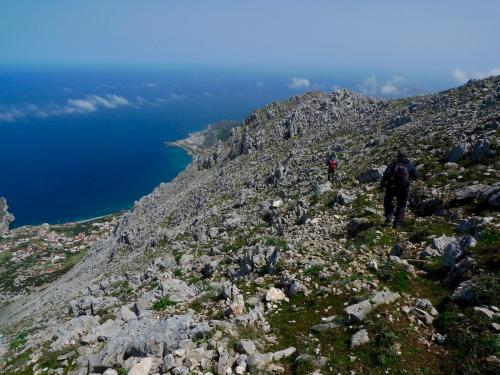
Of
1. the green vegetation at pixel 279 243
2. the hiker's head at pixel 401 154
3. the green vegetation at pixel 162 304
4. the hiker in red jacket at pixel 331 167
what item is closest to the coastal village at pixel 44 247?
the hiker in red jacket at pixel 331 167

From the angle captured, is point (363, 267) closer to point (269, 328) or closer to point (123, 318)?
point (269, 328)

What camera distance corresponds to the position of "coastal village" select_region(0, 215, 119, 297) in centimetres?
15262

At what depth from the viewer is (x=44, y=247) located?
6826 inches

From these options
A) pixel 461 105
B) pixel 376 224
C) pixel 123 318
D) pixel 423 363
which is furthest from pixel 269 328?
pixel 461 105

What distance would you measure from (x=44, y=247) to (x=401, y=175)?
620 feet

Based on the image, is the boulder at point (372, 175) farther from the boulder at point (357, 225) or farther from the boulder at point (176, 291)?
the boulder at point (176, 291)

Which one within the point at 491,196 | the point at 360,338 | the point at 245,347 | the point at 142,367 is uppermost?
the point at 491,196

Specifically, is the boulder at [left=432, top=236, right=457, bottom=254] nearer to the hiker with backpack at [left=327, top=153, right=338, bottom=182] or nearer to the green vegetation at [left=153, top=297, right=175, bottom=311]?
the green vegetation at [left=153, top=297, right=175, bottom=311]

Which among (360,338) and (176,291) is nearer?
(360,338)

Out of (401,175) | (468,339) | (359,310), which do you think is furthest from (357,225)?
(468,339)

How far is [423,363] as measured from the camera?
29.4 ft

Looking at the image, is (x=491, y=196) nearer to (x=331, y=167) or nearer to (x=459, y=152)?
(x=459, y=152)

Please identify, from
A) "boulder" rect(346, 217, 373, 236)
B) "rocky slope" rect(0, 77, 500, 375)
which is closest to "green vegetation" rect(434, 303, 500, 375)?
"rocky slope" rect(0, 77, 500, 375)

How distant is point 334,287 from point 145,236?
1669 inches
